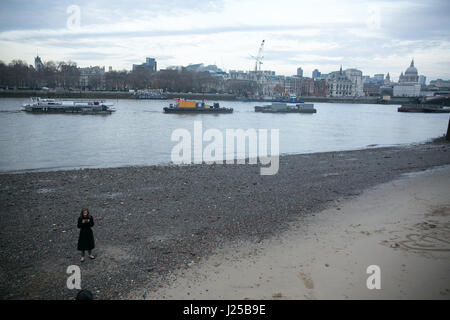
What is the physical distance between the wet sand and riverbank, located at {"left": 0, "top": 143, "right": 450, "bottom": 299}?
1.37ft

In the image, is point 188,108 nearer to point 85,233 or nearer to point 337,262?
point 85,233

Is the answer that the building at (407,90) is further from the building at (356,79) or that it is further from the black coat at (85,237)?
the black coat at (85,237)

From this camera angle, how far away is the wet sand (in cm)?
554

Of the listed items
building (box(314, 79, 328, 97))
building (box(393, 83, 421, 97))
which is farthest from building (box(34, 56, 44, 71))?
building (box(393, 83, 421, 97))

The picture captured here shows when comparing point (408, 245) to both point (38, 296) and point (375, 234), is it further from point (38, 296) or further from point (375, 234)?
point (38, 296)

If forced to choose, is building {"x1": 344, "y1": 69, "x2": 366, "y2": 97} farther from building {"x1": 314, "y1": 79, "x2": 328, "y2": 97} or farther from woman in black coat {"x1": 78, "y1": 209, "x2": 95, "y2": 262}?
woman in black coat {"x1": 78, "y1": 209, "x2": 95, "y2": 262}

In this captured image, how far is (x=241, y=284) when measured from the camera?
5730 mm

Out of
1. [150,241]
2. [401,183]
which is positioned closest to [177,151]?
[401,183]

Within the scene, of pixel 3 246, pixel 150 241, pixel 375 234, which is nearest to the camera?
pixel 3 246

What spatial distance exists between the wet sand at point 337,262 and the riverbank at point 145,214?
0.42m

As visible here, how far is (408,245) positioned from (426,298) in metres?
2.09

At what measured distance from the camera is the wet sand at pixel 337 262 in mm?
5535

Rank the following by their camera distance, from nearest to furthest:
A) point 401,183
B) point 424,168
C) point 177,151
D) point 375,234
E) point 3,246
A: 1. point 3,246
2. point 375,234
3. point 401,183
4. point 424,168
5. point 177,151

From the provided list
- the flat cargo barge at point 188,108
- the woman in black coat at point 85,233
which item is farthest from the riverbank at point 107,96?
the woman in black coat at point 85,233
